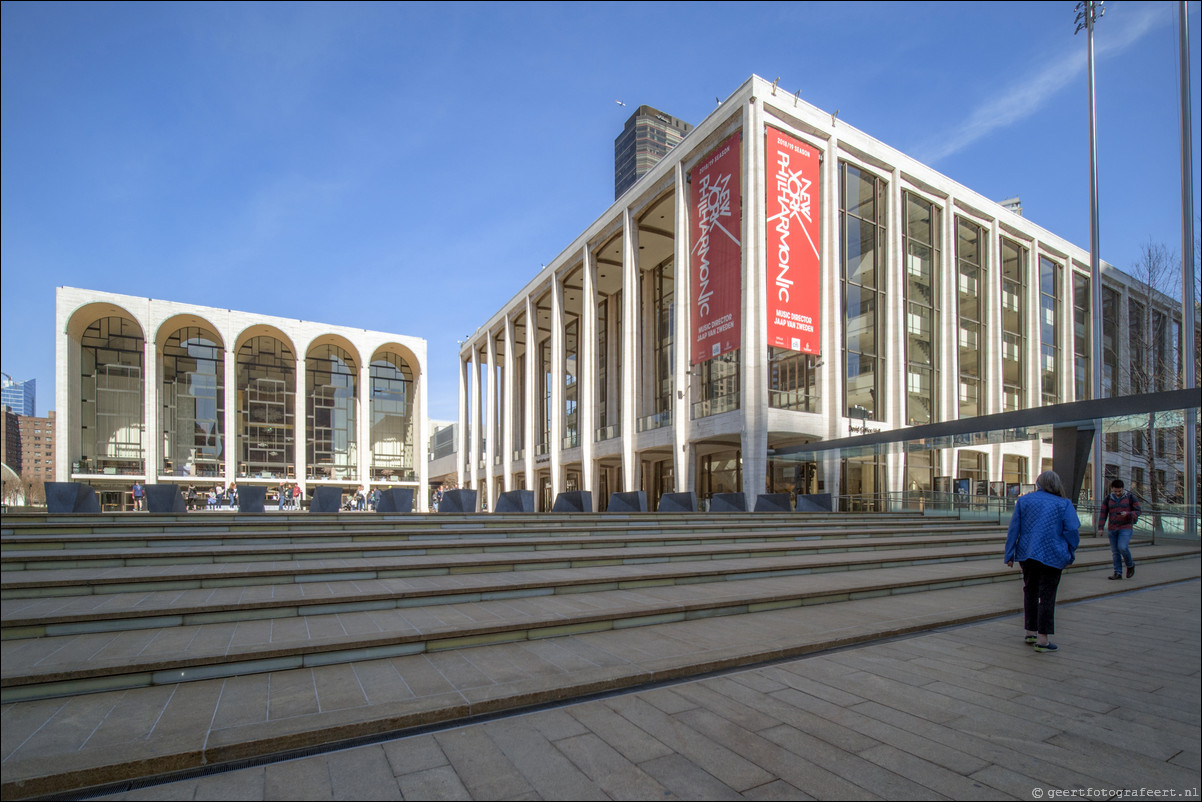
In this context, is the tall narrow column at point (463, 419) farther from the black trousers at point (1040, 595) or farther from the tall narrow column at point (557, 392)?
the black trousers at point (1040, 595)

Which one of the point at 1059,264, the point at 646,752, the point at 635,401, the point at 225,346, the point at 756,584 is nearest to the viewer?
the point at 646,752

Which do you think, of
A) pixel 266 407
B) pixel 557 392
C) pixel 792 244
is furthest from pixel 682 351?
pixel 266 407

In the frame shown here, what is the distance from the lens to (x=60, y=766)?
2.63 meters

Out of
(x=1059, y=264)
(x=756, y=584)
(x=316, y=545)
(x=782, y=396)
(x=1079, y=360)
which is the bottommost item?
(x=756, y=584)

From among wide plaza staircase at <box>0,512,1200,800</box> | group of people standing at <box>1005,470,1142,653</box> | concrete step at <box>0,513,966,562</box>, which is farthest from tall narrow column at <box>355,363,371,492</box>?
group of people standing at <box>1005,470,1142,653</box>

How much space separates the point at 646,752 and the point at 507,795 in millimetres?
753

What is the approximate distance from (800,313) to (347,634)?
927 inches

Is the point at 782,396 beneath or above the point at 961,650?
above

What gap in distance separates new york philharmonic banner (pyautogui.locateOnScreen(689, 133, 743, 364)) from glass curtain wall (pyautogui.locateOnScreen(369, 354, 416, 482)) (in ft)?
105

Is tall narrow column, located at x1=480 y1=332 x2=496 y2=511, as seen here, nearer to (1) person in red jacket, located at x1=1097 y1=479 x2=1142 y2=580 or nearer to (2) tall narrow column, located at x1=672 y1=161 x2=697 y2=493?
(2) tall narrow column, located at x1=672 y1=161 x2=697 y2=493

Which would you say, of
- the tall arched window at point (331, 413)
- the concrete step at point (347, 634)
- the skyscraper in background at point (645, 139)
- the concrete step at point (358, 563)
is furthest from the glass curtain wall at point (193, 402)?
the skyscraper in background at point (645, 139)

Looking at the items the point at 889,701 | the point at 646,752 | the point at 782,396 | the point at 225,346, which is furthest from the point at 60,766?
the point at 225,346

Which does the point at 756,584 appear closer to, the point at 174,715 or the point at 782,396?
the point at 174,715

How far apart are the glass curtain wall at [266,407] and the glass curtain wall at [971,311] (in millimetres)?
45680
